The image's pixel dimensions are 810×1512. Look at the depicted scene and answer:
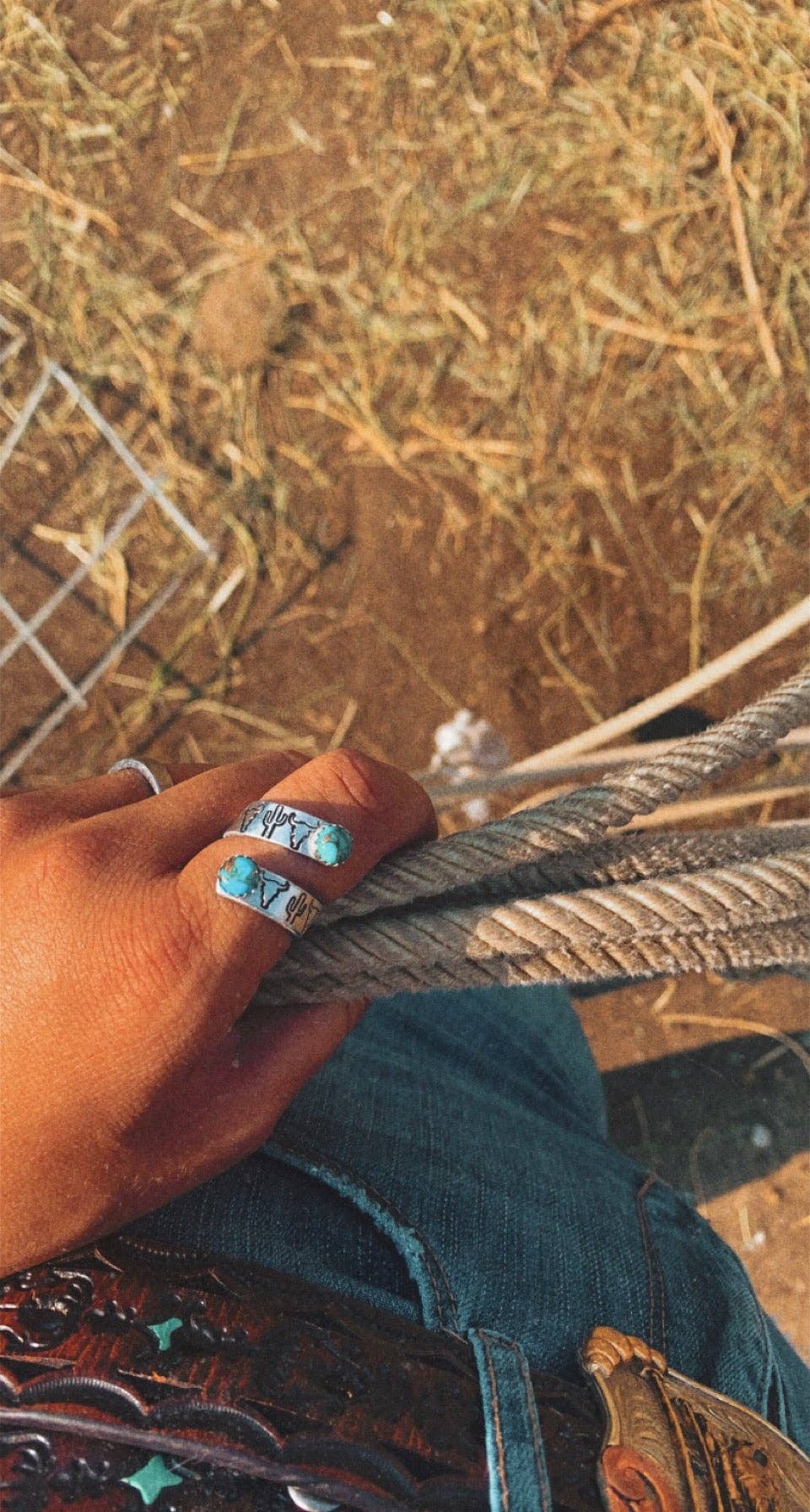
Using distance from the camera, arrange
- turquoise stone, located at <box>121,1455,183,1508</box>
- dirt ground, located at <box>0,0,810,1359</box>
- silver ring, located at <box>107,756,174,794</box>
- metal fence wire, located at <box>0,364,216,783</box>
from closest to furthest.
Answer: turquoise stone, located at <box>121,1455,183,1508</box> < silver ring, located at <box>107,756,174,794</box> < dirt ground, located at <box>0,0,810,1359</box> < metal fence wire, located at <box>0,364,216,783</box>

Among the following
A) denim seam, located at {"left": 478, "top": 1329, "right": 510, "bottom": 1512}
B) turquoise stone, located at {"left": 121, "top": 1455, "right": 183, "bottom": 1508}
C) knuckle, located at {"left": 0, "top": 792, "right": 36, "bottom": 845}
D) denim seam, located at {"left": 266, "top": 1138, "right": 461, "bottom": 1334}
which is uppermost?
knuckle, located at {"left": 0, "top": 792, "right": 36, "bottom": 845}

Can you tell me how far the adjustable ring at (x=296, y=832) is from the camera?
68 centimetres

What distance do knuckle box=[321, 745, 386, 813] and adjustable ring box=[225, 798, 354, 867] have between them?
35 mm

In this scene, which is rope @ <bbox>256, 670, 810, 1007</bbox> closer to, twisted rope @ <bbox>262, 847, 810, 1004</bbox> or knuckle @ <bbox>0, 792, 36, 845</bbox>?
twisted rope @ <bbox>262, 847, 810, 1004</bbox>

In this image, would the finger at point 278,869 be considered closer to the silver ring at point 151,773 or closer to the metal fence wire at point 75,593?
the silver ring at point 151,773

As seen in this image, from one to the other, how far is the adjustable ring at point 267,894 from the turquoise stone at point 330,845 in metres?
0.03

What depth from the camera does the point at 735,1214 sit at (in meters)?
1.56

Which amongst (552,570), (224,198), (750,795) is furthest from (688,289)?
(750,795)

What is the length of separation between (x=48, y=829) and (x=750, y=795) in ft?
2.96

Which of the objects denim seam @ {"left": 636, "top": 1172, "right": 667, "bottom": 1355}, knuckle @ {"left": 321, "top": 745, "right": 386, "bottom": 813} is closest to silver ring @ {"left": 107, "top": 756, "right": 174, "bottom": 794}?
knuckle @ {"left": 321, "top": 745, "right": 386, "bottom": 813}

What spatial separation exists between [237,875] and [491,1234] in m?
0.36

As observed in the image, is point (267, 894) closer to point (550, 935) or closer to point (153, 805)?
point (153, 805)

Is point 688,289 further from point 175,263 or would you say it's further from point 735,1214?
point 735,1214

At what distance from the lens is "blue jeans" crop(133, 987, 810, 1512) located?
706 millimetres
